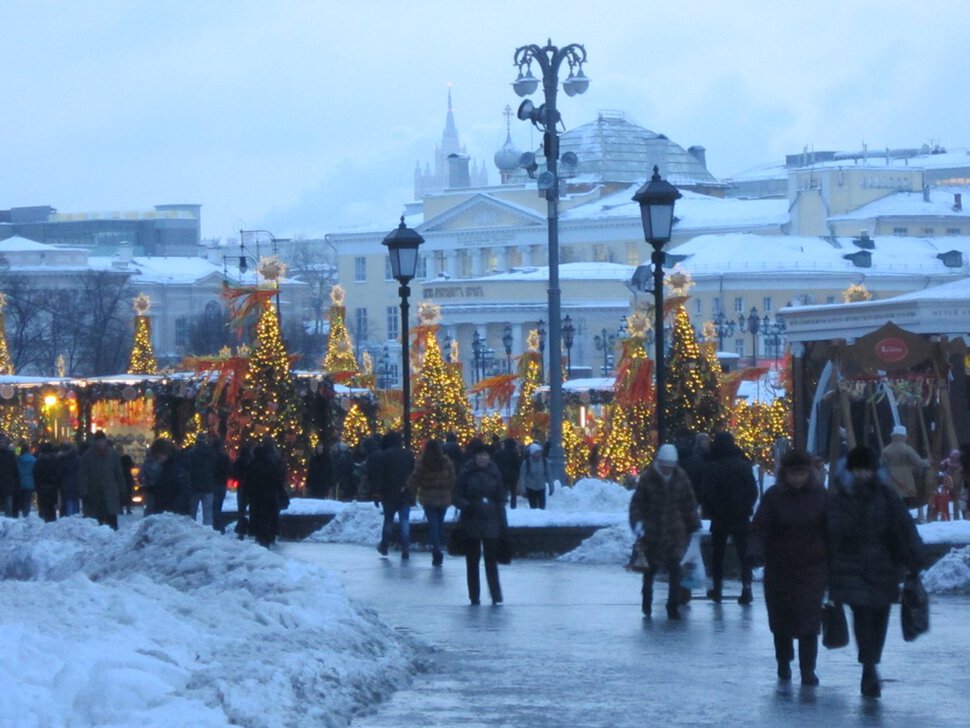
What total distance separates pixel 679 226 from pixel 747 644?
10509 centimetres

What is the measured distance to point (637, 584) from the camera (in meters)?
18.8

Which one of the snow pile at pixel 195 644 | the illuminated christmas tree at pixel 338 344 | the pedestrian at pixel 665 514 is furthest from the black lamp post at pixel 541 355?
the snow pile at pixel 195 644

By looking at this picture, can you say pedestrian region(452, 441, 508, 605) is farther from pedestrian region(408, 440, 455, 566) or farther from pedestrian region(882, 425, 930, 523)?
pedestrian region(882, 425, 930, 523)

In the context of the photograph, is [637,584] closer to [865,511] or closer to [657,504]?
[657,504]

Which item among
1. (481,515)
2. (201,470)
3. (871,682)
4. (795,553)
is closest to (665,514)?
(481,515)

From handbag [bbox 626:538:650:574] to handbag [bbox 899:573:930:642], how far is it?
399 cm

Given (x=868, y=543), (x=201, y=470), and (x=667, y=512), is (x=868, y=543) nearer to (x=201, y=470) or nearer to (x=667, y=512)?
(x=667, y=512)

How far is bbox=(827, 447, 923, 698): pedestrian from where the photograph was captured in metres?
11.2

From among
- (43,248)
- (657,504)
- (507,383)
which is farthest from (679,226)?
(657,504)

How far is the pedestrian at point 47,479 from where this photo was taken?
28.7 meters

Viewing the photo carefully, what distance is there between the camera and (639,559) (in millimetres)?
15430

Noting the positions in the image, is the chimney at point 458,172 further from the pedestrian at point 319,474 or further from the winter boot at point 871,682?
the winter boot at point 871,682

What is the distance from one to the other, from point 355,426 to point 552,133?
14258 millimetres

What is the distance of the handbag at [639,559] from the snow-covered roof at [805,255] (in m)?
86.9
